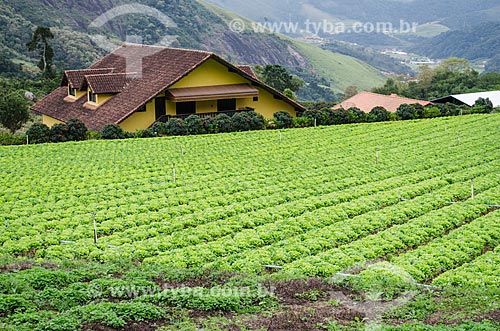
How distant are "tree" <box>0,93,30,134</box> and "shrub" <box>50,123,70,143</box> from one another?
11569 millimetres

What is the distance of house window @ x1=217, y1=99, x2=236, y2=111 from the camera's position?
164 ft

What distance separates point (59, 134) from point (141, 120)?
7.11 m

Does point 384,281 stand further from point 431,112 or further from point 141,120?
point 431,112

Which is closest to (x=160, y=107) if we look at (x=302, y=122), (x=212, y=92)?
(x=212, y=92)

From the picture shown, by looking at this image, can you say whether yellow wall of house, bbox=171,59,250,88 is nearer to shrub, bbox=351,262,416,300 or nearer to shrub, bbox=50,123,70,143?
shrub, bbox=50,123,70,143

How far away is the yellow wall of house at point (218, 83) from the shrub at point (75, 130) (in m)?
7.92

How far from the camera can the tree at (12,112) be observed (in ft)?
168

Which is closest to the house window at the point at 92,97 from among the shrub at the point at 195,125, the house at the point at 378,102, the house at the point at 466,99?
the shrub at the point at 195,125

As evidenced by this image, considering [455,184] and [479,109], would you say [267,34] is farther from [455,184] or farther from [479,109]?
[455,184]

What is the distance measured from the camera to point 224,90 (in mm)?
48938

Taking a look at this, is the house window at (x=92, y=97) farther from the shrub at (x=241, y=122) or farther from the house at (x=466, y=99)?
the house at (x=466, y=99)

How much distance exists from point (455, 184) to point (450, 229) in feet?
19.1

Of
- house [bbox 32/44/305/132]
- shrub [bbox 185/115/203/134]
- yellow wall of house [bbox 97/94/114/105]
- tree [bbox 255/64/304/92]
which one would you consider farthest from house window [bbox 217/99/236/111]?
tree [bbox 255/64/304/92]

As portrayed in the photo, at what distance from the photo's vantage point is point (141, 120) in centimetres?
4694
